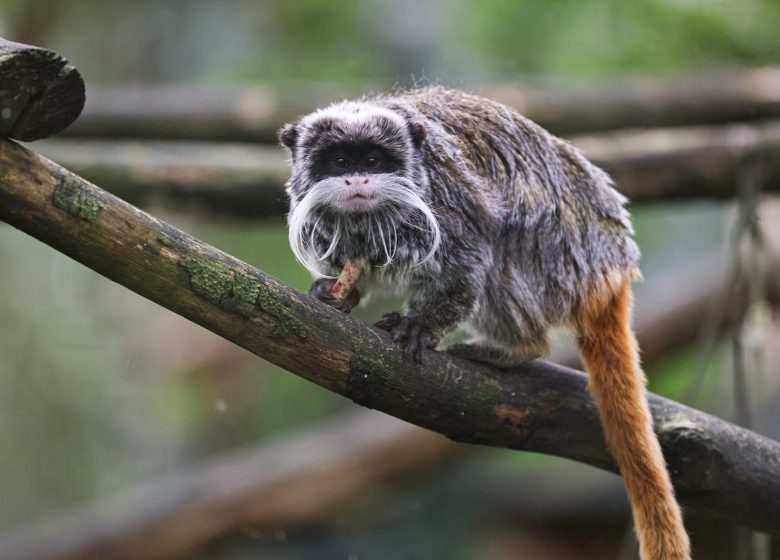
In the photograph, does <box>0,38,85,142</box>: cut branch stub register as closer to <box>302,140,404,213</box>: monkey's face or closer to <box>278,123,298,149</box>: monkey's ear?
<box>302,140,404,213</box>: monkey's face

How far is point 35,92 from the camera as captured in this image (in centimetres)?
212

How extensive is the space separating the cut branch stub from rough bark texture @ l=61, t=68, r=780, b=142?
12.6ft

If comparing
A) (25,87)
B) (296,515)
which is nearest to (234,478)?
(296,515)

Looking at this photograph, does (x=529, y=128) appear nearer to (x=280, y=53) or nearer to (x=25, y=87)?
(x=25, y=87)

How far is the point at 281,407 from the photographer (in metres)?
9.76

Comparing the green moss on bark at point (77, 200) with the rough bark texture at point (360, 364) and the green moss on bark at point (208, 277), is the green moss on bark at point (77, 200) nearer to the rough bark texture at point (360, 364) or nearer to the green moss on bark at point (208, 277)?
the rough bark texture at point (360, 364)

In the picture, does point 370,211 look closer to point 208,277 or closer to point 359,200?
point 359,200

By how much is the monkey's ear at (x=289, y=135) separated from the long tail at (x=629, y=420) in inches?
46.0

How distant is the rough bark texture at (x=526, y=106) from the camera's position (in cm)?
599

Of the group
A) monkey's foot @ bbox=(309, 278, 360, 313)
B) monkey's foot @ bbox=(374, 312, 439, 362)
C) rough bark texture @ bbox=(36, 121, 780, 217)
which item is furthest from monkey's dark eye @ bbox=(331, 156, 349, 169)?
rough bark texture @ bbox=(36, 121, 780, 217)

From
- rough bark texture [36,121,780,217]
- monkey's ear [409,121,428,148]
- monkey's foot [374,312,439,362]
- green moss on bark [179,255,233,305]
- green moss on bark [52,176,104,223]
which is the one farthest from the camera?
rough bark texture [36,121,780,217]

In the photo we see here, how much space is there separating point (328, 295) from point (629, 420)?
3.43 feet

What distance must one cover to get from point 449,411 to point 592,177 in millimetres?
1135

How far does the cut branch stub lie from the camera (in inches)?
80.7
